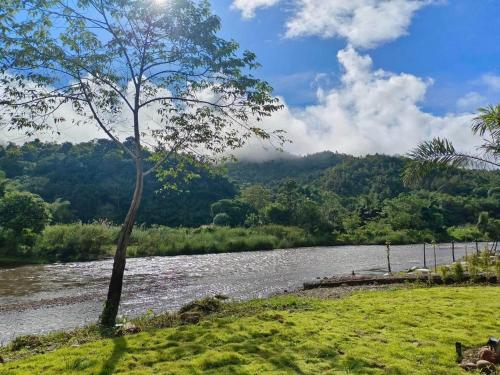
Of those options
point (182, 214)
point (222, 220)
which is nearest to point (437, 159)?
point (222, 220)

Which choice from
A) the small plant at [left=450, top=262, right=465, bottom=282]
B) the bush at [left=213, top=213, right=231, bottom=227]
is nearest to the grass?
the bush at [left=213, top=213, right=231, bottom=227]

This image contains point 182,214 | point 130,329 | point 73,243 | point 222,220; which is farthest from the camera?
point 182,214

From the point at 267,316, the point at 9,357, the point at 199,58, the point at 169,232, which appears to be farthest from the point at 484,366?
the point at 169,232

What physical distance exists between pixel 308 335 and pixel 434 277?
1263 cm

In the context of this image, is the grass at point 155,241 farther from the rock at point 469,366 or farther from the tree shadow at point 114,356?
the rock at point 469,366

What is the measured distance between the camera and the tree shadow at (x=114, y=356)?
6.71 m

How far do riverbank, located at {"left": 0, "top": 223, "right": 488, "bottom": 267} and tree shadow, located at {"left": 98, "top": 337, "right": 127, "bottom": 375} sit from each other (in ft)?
114

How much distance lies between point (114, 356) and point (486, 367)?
6.31 metres

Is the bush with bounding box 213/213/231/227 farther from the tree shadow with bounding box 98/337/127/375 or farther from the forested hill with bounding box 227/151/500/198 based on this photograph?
the tree shadow with bounding box 98/337/127/375

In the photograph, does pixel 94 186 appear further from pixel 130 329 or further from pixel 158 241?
pixel 130 329

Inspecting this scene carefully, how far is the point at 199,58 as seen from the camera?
41.6 ft

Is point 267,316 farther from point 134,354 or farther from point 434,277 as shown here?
point 434,277

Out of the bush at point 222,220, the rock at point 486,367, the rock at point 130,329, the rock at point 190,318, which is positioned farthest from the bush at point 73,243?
the rock at point 486,367

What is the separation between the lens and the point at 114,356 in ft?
24.5
